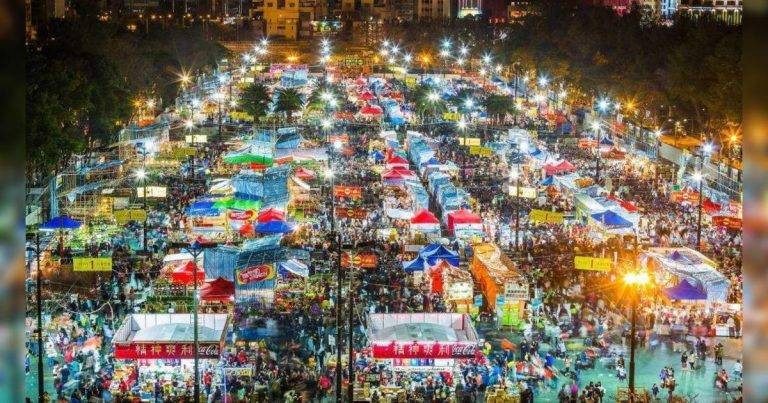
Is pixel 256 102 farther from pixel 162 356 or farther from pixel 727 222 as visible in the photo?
pixel 162 356

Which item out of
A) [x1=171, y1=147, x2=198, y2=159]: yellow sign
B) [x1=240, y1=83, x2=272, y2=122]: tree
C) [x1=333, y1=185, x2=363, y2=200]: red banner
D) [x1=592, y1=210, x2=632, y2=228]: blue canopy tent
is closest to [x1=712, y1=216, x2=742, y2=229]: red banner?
[x1=592, y1=210, x2=632, y2=228]: blue canopy tent

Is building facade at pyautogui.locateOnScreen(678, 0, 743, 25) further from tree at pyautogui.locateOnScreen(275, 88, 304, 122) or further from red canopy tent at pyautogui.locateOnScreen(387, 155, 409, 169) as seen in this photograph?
red canopy tent at pyautogui.locateOnScreen(387, 155, 409, 169)

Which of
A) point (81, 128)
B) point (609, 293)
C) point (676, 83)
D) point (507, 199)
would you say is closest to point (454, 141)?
point (676, 83)

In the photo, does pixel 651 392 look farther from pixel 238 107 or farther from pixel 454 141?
pixel 238 107

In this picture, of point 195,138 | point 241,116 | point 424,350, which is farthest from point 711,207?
point 241,116

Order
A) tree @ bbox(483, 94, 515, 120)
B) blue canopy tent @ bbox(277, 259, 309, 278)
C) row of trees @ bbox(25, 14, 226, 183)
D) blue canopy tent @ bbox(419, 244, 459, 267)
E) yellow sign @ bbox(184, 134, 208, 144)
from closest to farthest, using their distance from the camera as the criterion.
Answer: blue canopy tent @ bbox(277, 259, 309, 278) < blue canopy tent @ bbox(419, 244, 459, 267) < row of trees @ bbox(25, 14, 226, 183) < yellow sign @ bbox(184, 134, 208, 144) < tree @ bbox(483, 94, 515, 120)
